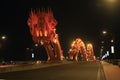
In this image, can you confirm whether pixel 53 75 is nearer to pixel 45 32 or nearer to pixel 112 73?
pixel 112 73

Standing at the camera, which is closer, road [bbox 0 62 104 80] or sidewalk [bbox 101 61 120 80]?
sidewalk [bbox 101 61 120 80]

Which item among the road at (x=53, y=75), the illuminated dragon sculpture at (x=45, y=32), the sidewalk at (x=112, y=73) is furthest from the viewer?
the illuminated dragon sculpture at (x=45, y=32)

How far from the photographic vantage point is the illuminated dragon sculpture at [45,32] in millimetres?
99812

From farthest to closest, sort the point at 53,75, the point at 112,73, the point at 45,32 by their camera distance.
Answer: the point at 45,32, the point at 112,73, the point at 53,75

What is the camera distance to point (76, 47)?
502 ft

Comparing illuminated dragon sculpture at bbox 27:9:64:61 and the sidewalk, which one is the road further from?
illuminated dragon sculpture at bbox 27:9:64:61

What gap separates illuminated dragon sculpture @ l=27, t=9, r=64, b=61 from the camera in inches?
3930

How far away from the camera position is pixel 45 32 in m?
100

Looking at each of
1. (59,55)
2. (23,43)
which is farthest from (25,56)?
(59,55)

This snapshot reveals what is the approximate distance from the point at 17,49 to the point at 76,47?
3295 centimetres

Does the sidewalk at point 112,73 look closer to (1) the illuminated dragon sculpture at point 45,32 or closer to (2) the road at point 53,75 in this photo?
(2) the road at point 53,75

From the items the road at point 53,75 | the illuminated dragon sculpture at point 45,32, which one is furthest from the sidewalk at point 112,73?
the illuminated dragon sculpture at point 45,32

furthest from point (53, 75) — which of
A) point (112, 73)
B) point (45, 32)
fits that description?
point (45, 32)

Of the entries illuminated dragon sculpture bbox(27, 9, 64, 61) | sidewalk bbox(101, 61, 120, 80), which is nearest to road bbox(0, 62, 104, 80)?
sidewalk bbox(101, 61, 120, 80)
